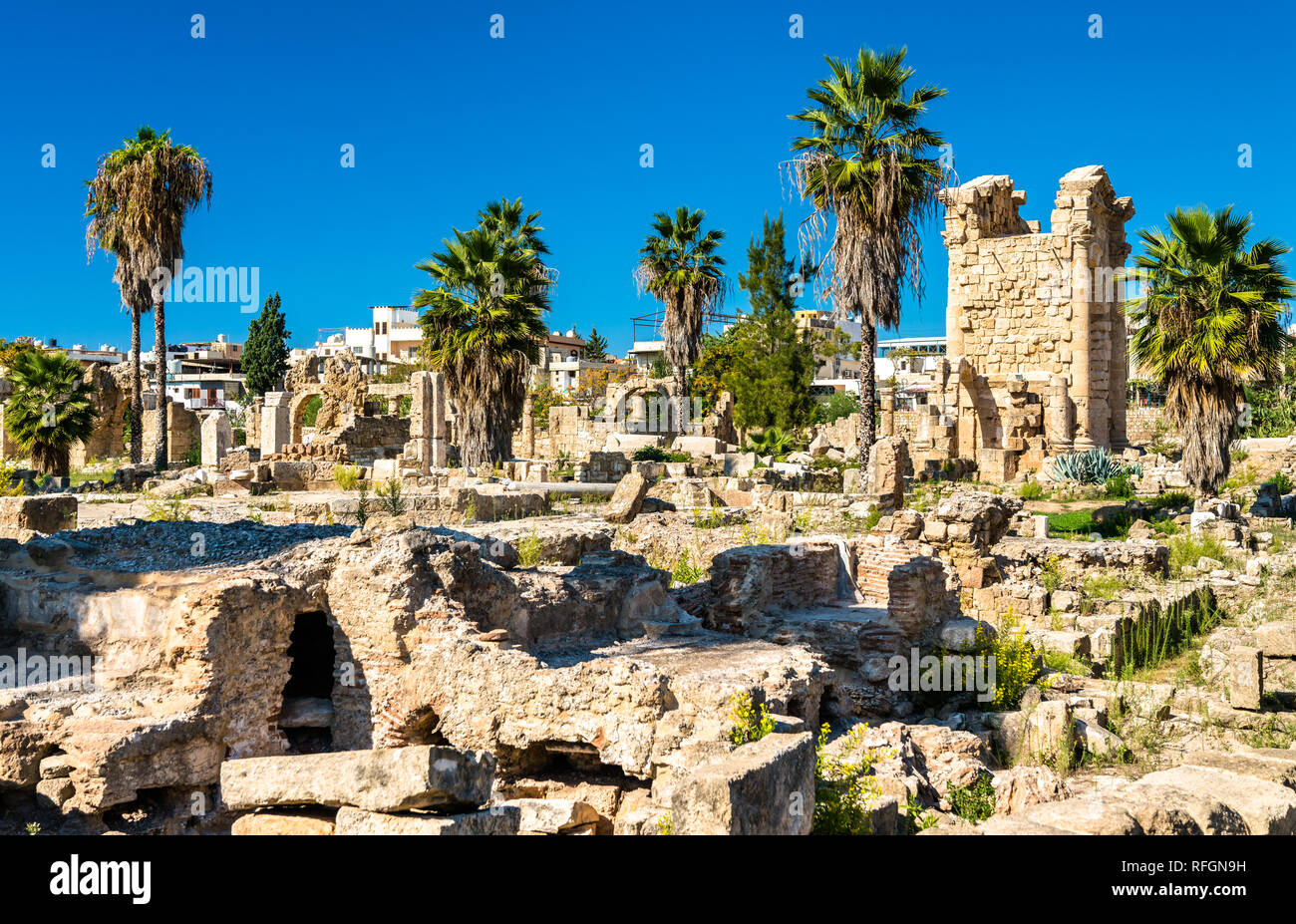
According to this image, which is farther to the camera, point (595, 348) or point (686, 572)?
point (595, 348)

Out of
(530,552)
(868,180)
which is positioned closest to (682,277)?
(868,180)

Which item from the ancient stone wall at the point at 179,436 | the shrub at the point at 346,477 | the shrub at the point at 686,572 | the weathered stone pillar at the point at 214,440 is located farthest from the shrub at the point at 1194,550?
the ancient stone wall at the point at 179,436

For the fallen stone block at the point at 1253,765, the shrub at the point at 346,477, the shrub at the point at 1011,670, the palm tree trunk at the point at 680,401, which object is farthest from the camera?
the palm tree trunk at the point at 680,401

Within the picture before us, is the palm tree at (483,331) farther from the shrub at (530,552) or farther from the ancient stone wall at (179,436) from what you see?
the ancient stone wall at (179,436)

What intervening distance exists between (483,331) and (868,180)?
972 centimetres

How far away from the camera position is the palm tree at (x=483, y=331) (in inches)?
1001

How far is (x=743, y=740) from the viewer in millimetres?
6062

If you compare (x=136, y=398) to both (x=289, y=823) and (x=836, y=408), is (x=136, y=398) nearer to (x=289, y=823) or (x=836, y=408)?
(x=289, y=823)

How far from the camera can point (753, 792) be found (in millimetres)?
4719

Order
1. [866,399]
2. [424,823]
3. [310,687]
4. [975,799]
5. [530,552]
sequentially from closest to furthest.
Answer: [424,823], [975,799], [310,687], [530,552], [866,399]

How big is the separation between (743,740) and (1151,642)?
771 cm

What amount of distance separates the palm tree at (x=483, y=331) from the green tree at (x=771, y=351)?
1757 cm
